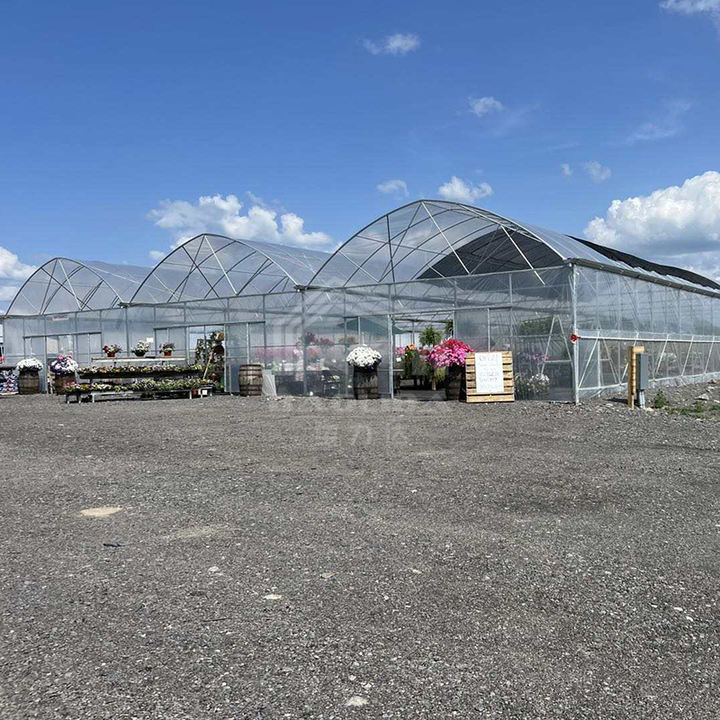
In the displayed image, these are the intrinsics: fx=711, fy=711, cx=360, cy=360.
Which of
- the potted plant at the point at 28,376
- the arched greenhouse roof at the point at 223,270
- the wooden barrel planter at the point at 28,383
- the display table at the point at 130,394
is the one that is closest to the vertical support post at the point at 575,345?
the arched greenhouse roof at the point at 223,270

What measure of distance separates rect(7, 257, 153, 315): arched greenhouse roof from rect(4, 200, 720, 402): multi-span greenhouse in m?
0.06

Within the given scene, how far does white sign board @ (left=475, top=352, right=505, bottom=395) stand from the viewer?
16438mm

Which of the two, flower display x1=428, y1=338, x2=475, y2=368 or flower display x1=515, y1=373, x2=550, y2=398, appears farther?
flower display x1=428, y1=338, x2=475, y2=368

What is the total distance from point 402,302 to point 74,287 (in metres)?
13.8

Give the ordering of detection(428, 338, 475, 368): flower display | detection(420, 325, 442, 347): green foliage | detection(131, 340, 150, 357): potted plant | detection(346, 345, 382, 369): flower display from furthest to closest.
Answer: detection(131, 340, 150, 357): potted plant
detection(420, 325, 442, 347): green foliage
detection(346, 345, 382, 369): flower display
detection(428, 338, 475, 368): flower display

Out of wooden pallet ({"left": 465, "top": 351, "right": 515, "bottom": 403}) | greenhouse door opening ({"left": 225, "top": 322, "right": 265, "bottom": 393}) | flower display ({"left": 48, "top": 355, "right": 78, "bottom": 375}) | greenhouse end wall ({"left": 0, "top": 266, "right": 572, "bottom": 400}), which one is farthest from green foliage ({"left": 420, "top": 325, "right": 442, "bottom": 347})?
flower display ({"left": 48, "top": 355, "right": 78, "bottom": 375})

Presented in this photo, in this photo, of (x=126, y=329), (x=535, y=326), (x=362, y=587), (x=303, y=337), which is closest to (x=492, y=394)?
(x=535, y=326)

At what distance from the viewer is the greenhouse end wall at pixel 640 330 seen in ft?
53.2

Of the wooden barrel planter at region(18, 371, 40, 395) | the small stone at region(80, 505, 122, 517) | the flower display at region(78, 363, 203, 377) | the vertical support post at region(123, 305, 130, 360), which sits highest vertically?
the vertical support post at region(123, 305, 130, 360)

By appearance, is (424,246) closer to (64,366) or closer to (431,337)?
(431,337)

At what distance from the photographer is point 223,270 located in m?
22.6

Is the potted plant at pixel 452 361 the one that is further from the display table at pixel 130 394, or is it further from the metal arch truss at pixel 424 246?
the display table at pixel 130 394

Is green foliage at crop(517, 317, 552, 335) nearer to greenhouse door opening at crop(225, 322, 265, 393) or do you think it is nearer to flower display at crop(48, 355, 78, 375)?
greenhouse door opening at crop(225, 322, 265, 393)

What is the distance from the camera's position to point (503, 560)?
15.0 feet
